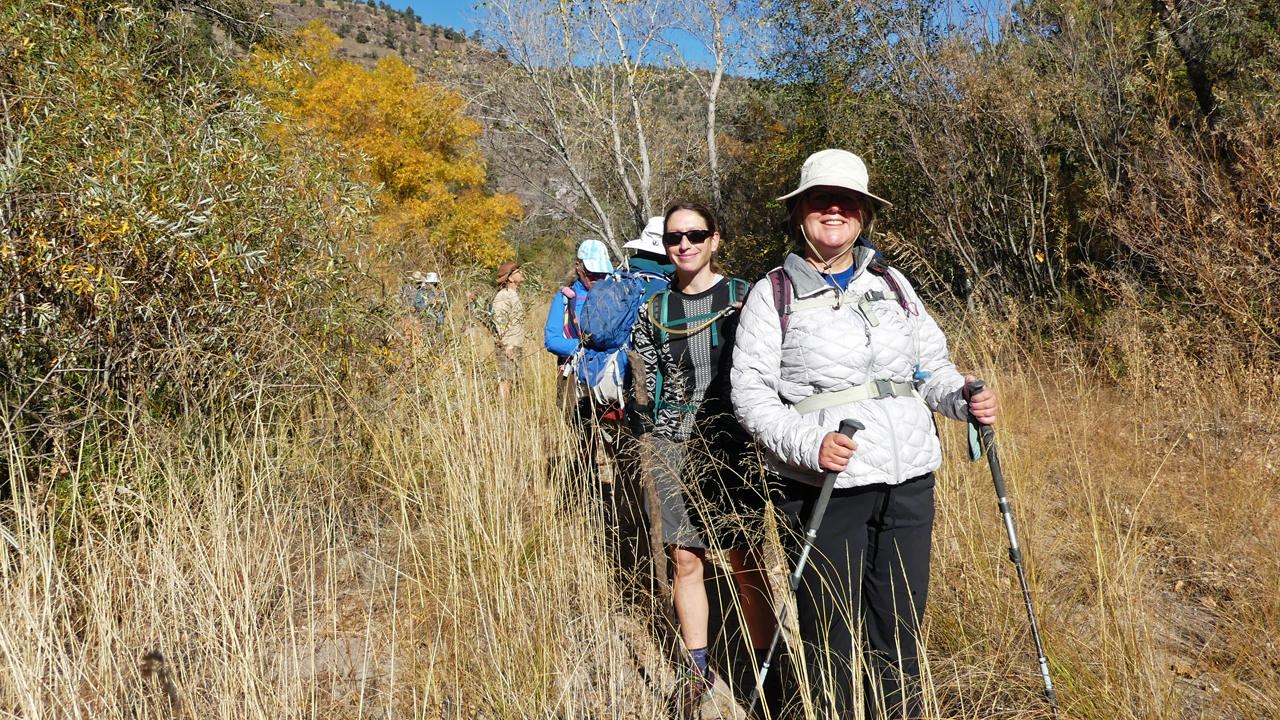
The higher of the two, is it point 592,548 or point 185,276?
point 185,276

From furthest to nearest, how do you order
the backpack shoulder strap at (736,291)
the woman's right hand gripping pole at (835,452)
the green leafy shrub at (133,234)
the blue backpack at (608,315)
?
the blue backpack at (608,315), the green leafy shrub at (133,234), the backpack shoulder strap at (736,291), the woman's right hand gripping pole at (835,452)

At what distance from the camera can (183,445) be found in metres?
2.97

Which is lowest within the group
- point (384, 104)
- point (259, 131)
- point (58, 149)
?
point (58, 149)

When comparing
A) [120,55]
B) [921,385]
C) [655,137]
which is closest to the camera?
[921,385]

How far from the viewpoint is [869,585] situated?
202 centimetres

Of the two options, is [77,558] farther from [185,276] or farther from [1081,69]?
[1081,69]

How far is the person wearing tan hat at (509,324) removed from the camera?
4258 mm

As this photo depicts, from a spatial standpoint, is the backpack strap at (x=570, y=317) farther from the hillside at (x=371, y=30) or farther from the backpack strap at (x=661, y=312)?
the hillside at (x=371, y=30)

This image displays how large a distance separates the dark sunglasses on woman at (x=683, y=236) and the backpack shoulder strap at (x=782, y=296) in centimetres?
58

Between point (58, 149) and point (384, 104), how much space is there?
1832cm

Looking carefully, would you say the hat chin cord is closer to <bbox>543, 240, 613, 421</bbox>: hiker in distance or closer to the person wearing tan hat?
<bbox>543, 240, 613, 421</bbox>: hiker in distance

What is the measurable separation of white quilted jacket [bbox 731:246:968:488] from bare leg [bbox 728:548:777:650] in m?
0.59

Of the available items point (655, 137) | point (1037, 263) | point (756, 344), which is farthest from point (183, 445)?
point (655, 137)

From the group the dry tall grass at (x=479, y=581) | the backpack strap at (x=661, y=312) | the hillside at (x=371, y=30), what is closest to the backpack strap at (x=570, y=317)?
the dry tall grass at (x=479, y=581)
